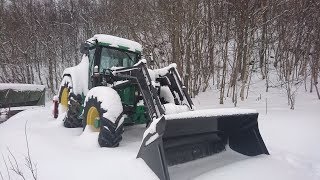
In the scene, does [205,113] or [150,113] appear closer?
[205,113]

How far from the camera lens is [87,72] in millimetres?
6852

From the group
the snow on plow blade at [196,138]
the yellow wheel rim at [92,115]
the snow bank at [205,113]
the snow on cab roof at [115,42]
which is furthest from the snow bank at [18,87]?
the snow bank at [205,113]

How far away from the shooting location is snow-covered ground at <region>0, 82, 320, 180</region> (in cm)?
400

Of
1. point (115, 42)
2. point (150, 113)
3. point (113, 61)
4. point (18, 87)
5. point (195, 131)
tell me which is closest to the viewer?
point (195, 131)

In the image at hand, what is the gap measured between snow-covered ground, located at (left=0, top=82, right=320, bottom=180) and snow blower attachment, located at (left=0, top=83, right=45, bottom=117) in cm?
349

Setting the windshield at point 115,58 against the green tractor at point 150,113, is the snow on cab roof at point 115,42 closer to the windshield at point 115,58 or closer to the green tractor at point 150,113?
the green tractor at point 150,113

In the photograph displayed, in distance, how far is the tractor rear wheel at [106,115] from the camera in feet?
16.8

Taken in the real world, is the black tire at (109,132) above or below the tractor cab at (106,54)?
below

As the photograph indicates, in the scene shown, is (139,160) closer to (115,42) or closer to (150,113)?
(150,113)

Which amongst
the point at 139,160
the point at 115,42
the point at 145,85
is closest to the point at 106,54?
the point at 115,42

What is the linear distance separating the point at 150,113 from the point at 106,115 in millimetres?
636

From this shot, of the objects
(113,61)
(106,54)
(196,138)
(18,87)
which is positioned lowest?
(196,138)

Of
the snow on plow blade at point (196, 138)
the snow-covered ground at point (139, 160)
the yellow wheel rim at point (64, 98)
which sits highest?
the yellow wheel rim at point (64, 98)

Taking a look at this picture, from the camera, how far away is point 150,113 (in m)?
5.09
